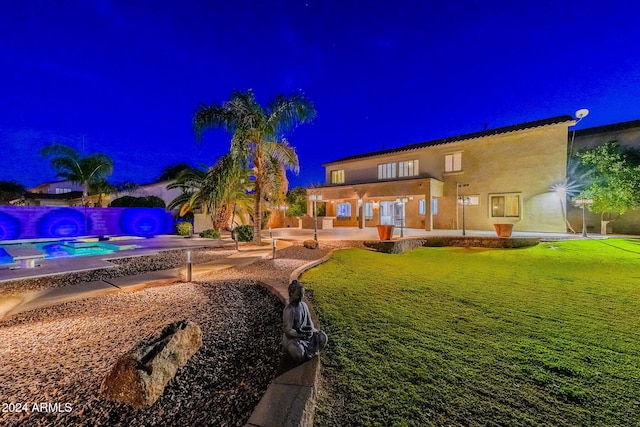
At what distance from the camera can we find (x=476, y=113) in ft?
189

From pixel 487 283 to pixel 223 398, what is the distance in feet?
21.6

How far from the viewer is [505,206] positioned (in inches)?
771

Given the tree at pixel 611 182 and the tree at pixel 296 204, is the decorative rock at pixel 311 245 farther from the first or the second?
the tree at pixel 611 182

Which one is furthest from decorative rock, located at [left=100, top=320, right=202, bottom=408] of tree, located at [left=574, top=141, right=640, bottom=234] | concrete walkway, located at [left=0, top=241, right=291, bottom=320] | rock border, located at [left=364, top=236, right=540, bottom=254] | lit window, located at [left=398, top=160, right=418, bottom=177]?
lit window, located at [left=398, top=160, right=418, bottom=177]

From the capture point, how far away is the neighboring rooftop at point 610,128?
62.0 ft

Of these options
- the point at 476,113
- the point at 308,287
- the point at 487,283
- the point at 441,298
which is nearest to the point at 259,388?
the point at 308,287

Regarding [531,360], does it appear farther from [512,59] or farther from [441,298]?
[512,59]

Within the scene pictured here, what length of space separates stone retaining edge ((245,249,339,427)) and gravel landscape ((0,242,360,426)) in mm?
285

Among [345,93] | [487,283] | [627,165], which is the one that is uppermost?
[345,93]

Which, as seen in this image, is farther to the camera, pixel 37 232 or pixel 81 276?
pixel 37 232

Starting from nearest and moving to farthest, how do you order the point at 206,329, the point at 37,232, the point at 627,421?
the point at 627,421 → the point at 206,329 → the point at 37,232

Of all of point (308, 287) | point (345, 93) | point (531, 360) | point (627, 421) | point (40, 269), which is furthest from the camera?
point (345, 93)

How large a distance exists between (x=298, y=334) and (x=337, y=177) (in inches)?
1012

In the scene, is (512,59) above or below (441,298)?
above
